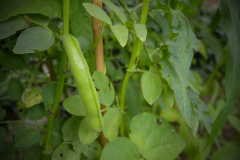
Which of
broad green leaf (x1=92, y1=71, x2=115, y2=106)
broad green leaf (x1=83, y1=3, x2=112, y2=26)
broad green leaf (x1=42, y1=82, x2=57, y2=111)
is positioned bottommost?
broad green leaf (x1=42, y1=82, x2=57, y2=111)

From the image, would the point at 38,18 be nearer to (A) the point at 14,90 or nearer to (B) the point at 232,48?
(A) the point at 14,90

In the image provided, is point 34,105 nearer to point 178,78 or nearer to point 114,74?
point 114,74

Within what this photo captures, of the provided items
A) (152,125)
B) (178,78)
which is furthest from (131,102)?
(178,78)

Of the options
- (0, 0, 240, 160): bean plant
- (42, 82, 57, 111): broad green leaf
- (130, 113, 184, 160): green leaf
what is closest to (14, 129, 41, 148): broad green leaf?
(0, 0, 240, 160): bean plant

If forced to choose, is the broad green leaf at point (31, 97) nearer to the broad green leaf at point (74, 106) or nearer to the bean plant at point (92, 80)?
the bean plant at point (92, 80)

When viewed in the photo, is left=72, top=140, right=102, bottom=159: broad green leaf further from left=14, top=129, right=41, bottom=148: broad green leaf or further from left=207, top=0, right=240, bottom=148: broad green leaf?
left=207, top=0, right=240, bottom=148: broad green leaf

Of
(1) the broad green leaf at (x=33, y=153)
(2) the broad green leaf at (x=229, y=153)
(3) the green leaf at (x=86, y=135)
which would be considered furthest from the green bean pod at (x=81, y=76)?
(2) the broad green leaf at (x=229, y=153)
